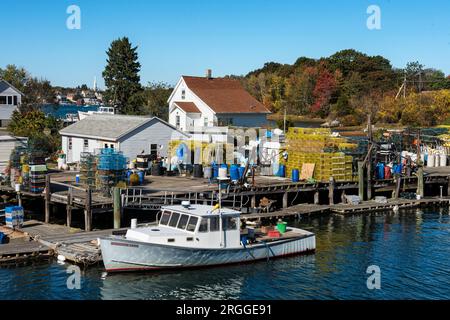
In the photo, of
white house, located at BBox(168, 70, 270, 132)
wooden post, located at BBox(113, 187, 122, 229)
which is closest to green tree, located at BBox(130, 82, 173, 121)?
white house, located at BBox(168, 70, 270, 132)

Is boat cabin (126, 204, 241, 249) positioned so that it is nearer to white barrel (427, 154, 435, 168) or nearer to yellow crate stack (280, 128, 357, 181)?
yellow crate stack (280, 128, 357, 181)

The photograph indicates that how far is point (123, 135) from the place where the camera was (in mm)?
48344

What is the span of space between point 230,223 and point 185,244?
2.29 m

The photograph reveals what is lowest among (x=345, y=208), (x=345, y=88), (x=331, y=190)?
(x=345, y=208)

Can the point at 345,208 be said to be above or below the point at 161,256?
above

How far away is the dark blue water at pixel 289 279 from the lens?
2639 cm

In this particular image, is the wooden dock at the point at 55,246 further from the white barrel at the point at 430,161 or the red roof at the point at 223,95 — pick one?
the red roof at the point at 223,95

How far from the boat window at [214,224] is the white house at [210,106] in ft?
121

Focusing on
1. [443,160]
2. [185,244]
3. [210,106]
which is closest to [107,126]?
[210,106]

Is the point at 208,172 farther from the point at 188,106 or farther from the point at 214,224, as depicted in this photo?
the point at 188,106

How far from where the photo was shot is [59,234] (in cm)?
3316

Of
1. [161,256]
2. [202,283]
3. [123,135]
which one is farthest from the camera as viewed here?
[123,135]

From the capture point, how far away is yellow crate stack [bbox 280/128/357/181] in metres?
46.4
